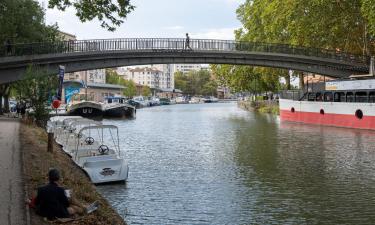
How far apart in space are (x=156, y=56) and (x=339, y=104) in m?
17.9

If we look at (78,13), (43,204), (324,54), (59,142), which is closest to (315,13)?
(324,54)

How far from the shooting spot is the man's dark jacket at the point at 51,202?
37.2ft

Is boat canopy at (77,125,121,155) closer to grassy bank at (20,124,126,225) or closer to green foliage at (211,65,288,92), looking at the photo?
grassy bank at (20,124,126,225)

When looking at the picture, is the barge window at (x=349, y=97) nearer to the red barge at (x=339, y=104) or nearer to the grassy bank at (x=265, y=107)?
the red barge at (x=339, y=104)

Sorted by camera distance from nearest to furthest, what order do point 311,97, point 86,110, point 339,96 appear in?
point 339,96
point 311,97
point 86,110

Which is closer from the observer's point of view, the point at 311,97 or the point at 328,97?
the point at 328,97

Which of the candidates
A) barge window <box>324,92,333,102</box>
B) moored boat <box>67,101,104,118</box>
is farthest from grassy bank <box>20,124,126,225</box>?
moored boat <box>67,101,104,118</box>

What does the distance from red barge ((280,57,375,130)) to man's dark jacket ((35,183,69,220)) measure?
36.6 meters

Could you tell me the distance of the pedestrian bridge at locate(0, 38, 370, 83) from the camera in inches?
1620

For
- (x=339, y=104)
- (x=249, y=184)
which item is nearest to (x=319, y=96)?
(x=339, y=104)

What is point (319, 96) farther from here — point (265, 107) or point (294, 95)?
point (265, 107)

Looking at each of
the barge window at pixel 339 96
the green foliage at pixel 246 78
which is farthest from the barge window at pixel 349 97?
the green foliage at pixel 246 78

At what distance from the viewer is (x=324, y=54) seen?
50812 mm

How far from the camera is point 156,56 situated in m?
45.7
